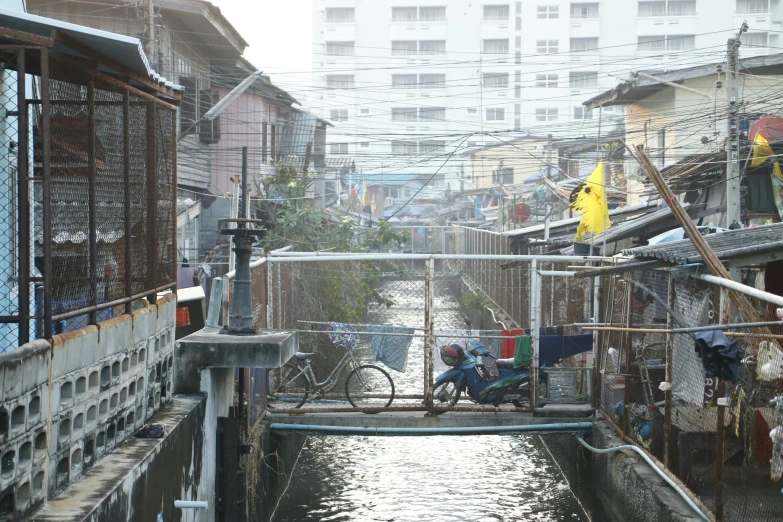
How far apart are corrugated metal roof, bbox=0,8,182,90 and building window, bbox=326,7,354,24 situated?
2262 inches

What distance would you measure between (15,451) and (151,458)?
166 cm

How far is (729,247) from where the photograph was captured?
27.0 ft

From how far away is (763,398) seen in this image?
668 cm

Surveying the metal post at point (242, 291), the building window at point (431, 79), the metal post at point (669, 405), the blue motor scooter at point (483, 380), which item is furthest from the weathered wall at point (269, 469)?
the building window at point (431, 79)

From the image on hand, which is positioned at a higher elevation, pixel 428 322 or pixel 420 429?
pixel 428 322

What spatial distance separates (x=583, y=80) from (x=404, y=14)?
13566mm

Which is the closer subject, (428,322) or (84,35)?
(84,35)

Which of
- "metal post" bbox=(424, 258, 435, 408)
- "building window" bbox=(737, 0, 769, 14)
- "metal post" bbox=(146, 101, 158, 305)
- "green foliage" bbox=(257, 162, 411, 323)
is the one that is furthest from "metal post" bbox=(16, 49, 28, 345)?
"building window" bbox=(737, 0, 769, 14)

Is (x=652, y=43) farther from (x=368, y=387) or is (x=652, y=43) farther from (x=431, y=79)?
(x=368, y=387)

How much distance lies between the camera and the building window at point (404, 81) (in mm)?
60097

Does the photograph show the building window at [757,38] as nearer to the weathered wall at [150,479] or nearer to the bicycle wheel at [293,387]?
the bicycle wheel at [293,387]

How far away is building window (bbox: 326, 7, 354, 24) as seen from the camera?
60656mm

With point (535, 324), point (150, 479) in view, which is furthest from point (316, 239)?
point (150, 479)

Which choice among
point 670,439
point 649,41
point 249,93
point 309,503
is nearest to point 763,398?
point 670,439
